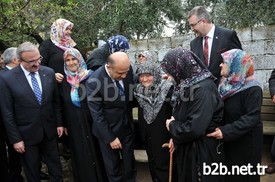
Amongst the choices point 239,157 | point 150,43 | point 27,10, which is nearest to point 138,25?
point 150,43

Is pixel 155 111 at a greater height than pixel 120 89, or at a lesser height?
lesser

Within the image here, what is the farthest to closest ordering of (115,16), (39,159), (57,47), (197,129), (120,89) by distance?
(115,16) → (57,47) → (39,159) → (120,89) → (197,129)

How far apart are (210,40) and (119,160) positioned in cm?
184

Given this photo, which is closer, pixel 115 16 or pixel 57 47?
pixel 57 47

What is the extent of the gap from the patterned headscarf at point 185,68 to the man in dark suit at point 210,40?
1.17 meters

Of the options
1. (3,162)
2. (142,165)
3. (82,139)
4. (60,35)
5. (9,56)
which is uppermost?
(60,35)

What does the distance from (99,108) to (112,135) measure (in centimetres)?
32

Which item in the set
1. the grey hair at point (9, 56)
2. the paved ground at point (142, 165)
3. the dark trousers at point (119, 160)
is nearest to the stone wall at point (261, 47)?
the paved ground at point (142, 165)

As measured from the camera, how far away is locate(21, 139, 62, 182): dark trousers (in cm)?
338

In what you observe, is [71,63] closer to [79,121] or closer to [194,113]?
[79,121]

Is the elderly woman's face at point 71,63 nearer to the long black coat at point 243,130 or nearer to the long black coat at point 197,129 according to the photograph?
the long black coat at point 197,129

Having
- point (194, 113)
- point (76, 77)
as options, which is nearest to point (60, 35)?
point (76, 77)

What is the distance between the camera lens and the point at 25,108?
329 centimetres

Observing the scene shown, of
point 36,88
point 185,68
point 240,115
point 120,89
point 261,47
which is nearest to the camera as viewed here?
point 185,68
